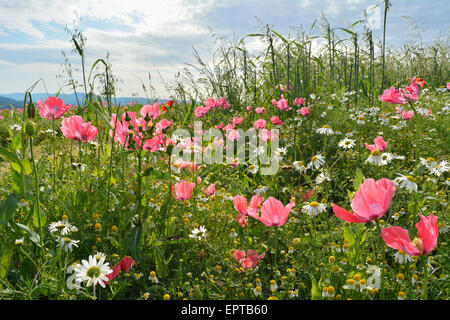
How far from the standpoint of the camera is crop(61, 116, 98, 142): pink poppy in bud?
1621 millimetres

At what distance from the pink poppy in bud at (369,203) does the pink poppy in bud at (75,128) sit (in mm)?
1202

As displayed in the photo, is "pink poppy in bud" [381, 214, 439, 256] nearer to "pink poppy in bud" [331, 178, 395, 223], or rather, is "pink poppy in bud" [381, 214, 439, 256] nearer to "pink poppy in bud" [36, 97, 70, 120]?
"pink poppy in bud" [331, 178, 395, 223]

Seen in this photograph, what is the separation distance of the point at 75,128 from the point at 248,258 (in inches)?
39.7

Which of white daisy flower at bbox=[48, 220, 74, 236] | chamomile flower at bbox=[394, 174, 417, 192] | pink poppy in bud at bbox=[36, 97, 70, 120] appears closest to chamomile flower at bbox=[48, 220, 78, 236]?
white daisy flower at bbox=[48, 220, 74, 236]

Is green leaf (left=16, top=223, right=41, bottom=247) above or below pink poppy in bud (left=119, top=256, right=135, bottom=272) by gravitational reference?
above

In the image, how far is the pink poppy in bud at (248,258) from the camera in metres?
1.33

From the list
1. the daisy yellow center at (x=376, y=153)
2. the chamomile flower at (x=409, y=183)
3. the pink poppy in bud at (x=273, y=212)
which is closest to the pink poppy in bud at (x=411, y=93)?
the daisy yellow center at (x=376, y=153)

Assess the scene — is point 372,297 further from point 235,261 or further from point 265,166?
point 265,166

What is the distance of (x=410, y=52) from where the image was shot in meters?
6.68

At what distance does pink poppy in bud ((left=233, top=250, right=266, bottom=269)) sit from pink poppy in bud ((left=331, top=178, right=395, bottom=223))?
466 millimetres

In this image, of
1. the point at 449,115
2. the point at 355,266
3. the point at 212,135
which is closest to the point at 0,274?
the point at 355,266

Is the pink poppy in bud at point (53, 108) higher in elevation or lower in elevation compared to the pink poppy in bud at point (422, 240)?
higher

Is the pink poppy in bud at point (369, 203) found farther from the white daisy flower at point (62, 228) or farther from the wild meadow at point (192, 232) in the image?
the white daisy flower at point (62, 228)
